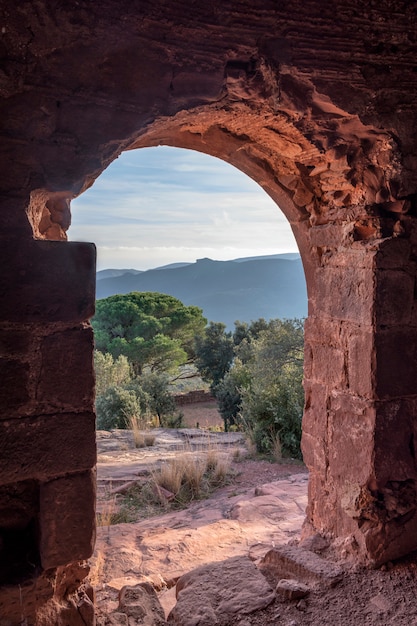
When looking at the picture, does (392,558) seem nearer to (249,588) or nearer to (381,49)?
(249,588)

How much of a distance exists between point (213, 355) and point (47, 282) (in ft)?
52.9

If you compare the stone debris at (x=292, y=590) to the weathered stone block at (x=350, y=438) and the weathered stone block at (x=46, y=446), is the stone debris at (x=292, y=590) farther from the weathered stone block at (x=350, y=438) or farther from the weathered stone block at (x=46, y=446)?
the weathered stone block at (x=46, y=446)

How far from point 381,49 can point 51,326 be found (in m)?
2.28

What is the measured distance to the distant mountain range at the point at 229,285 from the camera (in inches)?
2176

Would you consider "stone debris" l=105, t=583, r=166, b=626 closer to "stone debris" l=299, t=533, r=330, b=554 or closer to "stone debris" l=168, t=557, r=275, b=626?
"stone debris" l=168, t=557, r=275, b=626

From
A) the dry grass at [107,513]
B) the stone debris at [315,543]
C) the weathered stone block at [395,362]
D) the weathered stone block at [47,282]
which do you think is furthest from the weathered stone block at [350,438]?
the dry grass at [107,513]

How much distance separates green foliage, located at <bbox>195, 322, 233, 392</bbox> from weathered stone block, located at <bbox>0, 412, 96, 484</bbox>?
15.8 metres

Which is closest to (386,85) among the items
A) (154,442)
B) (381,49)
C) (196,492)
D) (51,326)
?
(381,49)

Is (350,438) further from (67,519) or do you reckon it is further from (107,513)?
(107,513)

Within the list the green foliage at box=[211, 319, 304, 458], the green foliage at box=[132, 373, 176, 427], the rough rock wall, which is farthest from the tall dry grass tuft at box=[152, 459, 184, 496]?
the green foliage at box=[132, 373, 176, 427]

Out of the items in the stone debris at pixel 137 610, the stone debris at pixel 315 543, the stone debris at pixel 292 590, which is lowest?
the stone debris at pixel 137 610

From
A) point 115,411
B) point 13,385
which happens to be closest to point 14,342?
point 13,385

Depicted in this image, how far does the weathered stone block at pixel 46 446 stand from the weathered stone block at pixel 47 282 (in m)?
0.42

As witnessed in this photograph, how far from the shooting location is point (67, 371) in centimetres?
213
